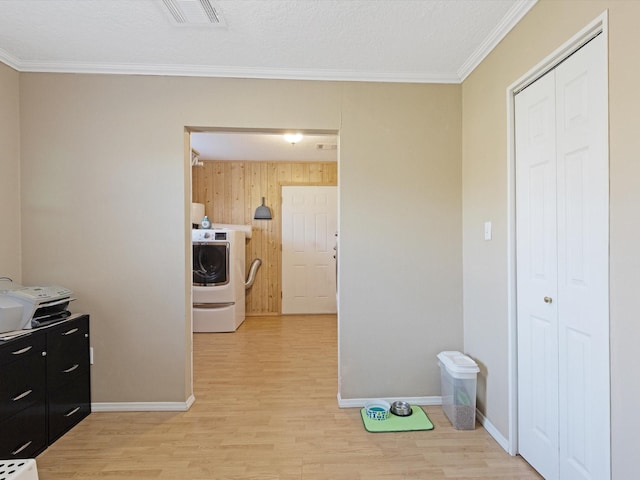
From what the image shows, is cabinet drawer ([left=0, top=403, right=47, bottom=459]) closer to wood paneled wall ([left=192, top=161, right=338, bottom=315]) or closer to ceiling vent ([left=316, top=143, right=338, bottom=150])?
wood paneled wall ([left=192, top=161, right=338, bottom=315])

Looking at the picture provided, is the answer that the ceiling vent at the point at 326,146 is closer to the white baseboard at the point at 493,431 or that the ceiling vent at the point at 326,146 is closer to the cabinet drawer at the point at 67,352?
the cabinet drawer at the point at 67,352

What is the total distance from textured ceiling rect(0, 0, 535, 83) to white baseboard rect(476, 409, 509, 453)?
2429 millimetres

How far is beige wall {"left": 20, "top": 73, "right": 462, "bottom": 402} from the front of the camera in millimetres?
2436

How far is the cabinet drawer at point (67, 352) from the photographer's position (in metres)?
2.11

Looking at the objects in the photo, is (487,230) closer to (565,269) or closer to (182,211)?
(565,269)

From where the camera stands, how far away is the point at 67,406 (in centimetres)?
221

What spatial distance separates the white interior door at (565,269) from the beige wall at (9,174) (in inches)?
131

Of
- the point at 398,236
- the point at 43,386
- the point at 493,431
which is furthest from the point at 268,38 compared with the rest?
the point at 493,431

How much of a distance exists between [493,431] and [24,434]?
2.79 meters

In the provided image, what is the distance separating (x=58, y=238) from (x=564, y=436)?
3322 millimetres

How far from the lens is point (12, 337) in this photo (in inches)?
72.7

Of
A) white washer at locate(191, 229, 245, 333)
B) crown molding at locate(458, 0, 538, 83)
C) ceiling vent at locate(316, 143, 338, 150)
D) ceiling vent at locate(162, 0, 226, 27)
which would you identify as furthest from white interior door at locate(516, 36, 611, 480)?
white washer at locate(191, 229, 245, 333)

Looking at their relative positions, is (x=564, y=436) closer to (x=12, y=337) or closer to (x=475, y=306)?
(x=475, y=306)

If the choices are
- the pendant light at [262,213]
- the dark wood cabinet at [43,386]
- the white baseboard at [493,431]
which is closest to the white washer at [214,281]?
the pendant light at [262,213]
